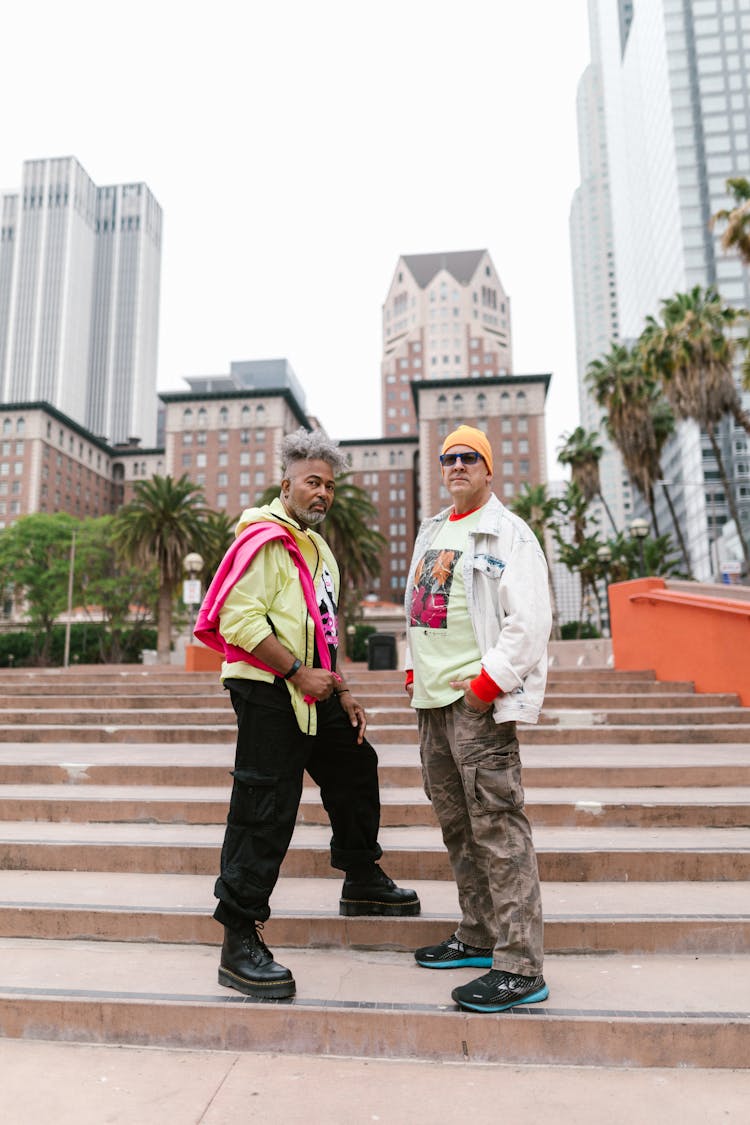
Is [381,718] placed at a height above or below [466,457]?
below

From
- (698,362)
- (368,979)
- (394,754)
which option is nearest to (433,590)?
(368,979)

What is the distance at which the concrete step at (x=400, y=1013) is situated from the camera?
7.75ft

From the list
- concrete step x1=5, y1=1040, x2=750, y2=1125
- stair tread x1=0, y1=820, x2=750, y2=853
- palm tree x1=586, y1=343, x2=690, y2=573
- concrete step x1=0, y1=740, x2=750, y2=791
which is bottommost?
concrete step x1=5, y1=1040, x2=750, y2=1125

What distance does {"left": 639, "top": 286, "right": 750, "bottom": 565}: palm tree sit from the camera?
73.1ft

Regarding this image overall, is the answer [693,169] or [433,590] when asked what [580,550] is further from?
[693,169]

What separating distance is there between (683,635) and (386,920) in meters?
6.83

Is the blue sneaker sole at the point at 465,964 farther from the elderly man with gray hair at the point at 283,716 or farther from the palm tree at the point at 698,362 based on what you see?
the palm tree at the point at 698,362

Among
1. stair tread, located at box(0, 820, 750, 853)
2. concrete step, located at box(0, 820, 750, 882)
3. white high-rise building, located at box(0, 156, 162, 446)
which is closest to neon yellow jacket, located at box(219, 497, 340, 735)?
concrete step, located at box(0, 820, 750, 882)

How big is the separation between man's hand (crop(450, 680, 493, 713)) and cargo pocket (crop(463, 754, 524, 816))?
0.19m

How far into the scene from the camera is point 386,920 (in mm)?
3053

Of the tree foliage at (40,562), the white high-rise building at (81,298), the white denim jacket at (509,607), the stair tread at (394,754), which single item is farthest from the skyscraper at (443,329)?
the white denim jacket at (509,607)

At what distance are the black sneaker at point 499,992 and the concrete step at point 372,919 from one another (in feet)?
1.68

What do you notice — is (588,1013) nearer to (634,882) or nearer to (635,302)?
(634,882)

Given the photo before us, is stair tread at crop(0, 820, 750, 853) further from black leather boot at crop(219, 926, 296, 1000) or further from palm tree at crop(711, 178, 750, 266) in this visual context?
palm tree at crop(711, 178, 750, 266)
